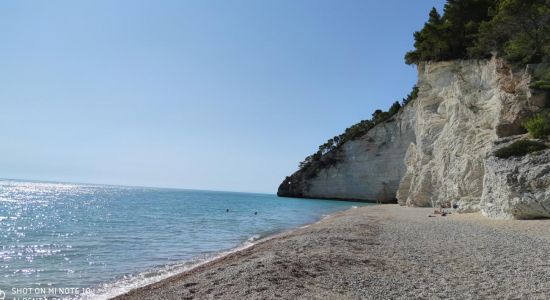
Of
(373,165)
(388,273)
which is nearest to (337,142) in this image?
(373,165)

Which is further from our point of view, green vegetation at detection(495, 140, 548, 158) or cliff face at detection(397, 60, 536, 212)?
cliff face at detection(397, 60, 536, 212)

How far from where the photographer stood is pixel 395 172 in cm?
6569

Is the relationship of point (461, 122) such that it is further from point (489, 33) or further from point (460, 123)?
point (489, 33)

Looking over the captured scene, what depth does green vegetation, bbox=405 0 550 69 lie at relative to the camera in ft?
72.4

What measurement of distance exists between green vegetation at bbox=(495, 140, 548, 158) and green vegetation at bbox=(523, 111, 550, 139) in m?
0.63

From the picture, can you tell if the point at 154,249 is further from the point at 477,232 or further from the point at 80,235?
the point at 477,232

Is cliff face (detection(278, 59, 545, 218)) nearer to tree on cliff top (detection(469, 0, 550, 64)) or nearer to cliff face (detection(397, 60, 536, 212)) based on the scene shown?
cliff face (detection(397, 60, 536, 212))

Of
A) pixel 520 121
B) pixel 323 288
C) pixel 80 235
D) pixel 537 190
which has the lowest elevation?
pixel 80 235

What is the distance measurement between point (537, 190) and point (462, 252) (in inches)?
329

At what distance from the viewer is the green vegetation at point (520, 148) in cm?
1683

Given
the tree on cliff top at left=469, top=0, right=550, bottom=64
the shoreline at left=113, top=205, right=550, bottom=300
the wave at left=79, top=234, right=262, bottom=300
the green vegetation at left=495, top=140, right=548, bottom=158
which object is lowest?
the wave at left=79, top=234, right=262, bottom=300

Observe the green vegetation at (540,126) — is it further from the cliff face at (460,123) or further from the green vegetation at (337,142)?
the green vegetation at (337,142)

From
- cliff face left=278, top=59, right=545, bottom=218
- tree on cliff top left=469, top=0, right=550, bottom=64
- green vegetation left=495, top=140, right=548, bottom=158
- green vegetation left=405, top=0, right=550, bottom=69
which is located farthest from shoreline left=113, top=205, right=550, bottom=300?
tree on cliff top left=469, top=0, right=550, bottom=64

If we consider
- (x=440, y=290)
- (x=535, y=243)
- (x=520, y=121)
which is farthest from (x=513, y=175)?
(x=440, y=290)
